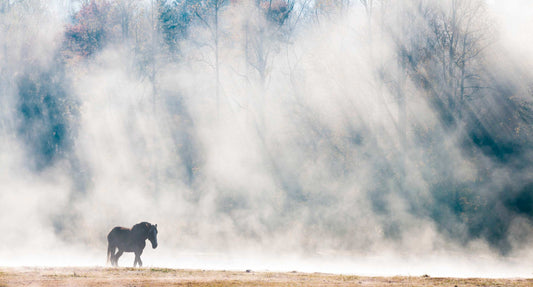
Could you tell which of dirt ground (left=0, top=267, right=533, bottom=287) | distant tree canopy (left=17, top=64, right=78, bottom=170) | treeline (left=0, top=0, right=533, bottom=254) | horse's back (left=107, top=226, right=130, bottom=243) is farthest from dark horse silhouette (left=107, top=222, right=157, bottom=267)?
distant tree canopy (left=17, top=64, right=78, bottom=170)

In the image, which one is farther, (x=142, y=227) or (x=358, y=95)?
(x=358, y=95)

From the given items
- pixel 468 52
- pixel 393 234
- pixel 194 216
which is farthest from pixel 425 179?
pixel 194 216

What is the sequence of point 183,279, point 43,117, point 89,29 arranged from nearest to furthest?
point 183,279
point 43,117
point 89,29

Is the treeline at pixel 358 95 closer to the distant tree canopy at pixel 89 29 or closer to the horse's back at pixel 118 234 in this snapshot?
the distant tree canopy at pixel 89 29

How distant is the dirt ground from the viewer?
55.4 ft

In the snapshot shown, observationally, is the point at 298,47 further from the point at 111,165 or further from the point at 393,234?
the point at 393,234

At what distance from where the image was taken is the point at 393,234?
118 feet

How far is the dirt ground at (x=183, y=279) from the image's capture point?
55.4 ft

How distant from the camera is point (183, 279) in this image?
18.0 metres

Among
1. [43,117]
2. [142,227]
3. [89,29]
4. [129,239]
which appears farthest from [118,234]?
[89,29]

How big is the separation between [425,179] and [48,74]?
39369 mm

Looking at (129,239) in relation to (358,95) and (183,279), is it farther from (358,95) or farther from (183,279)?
(358,95)

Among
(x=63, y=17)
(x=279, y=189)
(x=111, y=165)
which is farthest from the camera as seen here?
(x=63, y=17)

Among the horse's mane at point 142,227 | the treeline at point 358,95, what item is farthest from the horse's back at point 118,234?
the treeline at point 358,95
